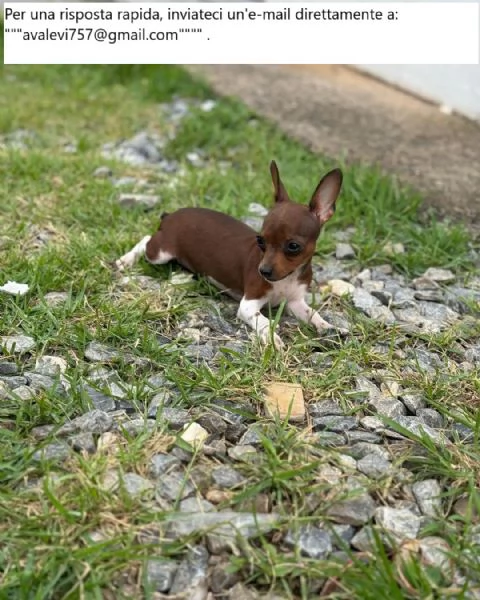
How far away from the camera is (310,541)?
99.9 inches

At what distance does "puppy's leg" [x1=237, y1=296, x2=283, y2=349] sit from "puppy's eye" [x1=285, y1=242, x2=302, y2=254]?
1.24ft

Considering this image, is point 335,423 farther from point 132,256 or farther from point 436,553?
point 132,256

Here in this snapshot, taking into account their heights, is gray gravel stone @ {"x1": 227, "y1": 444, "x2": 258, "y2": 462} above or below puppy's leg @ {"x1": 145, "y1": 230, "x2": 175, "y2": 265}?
below

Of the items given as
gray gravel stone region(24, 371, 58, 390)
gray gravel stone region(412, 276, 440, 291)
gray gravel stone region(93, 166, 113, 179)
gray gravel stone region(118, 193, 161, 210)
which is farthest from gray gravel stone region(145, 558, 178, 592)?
gray gravel stone region(93, 166, 113, 179)

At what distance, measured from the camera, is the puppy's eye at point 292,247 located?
144 inches

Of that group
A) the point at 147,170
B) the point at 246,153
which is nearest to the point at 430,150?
the point at 246,153

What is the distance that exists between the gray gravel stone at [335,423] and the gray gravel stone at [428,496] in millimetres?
387

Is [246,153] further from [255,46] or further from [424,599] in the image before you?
[424,599]

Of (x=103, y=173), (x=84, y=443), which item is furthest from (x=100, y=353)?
(x=103, y=173)

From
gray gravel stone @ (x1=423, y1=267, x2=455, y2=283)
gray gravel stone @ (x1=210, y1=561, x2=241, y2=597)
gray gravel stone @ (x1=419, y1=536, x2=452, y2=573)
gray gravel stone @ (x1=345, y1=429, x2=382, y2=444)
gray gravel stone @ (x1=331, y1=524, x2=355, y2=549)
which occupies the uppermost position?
gray gravel stone @ (x1=423, y1=267, x2=455, y2=283)

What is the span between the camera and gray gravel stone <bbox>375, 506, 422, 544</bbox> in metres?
2.59

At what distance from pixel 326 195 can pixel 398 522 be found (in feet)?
5.67

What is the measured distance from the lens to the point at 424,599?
7.66 feet

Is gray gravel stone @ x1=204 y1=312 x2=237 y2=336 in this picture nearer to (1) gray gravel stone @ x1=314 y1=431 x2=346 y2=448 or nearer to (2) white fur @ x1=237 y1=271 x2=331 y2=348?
(2) white fur @ x1=237 y1=271 x2=331 y2=348
